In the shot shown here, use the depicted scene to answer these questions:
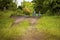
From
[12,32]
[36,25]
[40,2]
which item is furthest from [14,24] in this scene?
[40,2]

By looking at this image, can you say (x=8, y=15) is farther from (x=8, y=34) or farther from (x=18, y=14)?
(x=8, y=34)

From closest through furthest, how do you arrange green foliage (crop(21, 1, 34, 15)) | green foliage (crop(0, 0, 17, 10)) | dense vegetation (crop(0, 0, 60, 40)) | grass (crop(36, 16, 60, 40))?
grass (crop(36, 16, 60, 40)), dense vegetation (crop(0, 0, 60, 40)), green foliage (crop(0, 0, 17, 10)), green foliage (crop(21, 1, 34, 15))

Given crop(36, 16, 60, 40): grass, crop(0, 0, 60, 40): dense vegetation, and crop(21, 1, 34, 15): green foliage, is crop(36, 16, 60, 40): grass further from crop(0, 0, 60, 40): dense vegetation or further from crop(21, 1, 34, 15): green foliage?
crop(21, 1, 34, 15): green foliage

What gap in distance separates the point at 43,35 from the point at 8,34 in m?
0.95

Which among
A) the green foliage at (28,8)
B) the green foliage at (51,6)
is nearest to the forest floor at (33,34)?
the green foliage at (51,6)

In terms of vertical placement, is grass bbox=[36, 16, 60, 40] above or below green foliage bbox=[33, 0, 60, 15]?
below

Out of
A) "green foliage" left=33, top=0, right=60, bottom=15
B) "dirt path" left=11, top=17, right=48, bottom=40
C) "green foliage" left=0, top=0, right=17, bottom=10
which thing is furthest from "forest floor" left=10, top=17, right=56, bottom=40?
"green foliage" left=0, top=0, right=17, bottom=10

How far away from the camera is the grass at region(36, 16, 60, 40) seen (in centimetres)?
395

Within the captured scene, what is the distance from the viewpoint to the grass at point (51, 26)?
3.95 meters

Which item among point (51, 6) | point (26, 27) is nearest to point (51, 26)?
point (26, 27)

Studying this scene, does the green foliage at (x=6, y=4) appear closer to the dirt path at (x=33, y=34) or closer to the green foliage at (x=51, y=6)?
the green foliage at (x=51, y=6)

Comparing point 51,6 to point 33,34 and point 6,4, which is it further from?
point 6,4

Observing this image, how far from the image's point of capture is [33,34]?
13.3 feet

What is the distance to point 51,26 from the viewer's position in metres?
4.15
